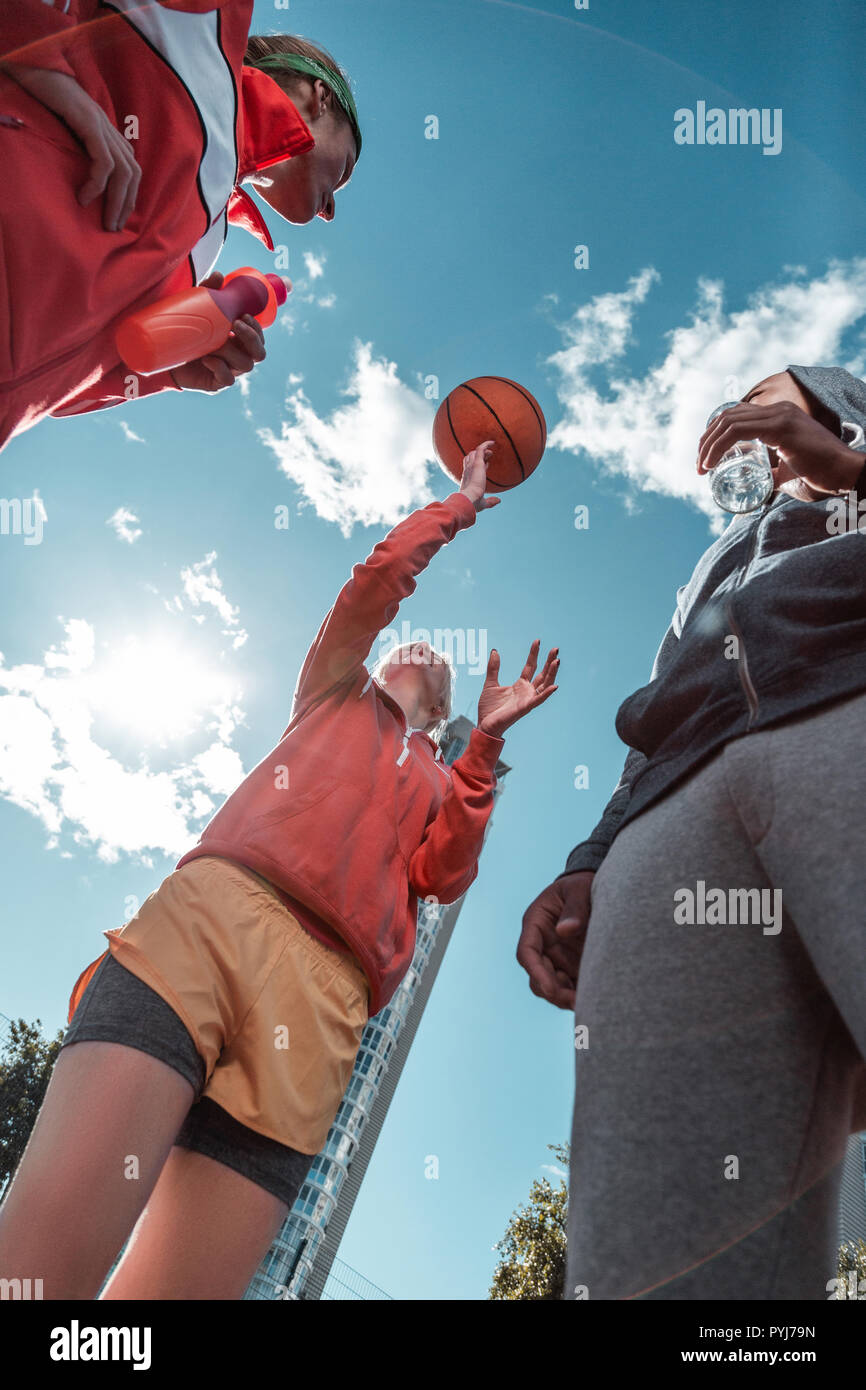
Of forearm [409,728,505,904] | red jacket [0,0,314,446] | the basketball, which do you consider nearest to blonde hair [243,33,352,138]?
red jacket [0,0,314,446]

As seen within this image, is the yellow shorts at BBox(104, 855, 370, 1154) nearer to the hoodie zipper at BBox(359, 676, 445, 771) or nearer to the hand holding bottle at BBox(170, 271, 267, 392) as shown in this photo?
the hoodie zipper at BBox(359, 676, 445, 771)

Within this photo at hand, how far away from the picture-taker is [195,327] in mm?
2172

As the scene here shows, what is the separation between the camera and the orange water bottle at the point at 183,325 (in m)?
1.99

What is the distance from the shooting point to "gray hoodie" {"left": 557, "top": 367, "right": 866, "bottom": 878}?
1288mm

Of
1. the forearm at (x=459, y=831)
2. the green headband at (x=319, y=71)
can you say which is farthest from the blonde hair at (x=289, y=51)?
the forearm at (x=459, y=831)

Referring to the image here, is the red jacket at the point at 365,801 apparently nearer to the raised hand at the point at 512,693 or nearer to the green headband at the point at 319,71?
the raised hand at the point at 512,693

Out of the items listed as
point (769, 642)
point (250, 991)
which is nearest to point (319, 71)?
point (769, 642)

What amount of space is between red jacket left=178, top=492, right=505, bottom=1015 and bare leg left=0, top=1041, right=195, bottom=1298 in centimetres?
70

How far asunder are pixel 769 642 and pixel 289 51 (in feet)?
9.62

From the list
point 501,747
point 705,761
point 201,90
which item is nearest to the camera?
point 705,761

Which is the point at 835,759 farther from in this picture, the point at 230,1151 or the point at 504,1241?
the point at 504,1241

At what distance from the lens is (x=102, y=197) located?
175cm

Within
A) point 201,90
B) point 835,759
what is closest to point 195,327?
point 201,90
